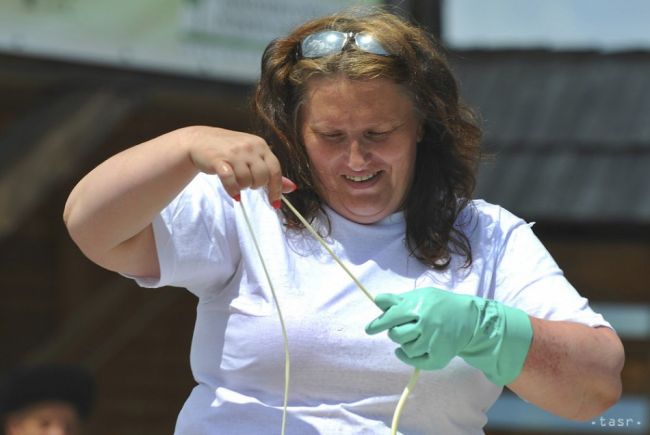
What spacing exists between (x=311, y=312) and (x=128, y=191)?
0.32 m

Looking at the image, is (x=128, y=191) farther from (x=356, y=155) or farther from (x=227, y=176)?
(x=356, y=155)

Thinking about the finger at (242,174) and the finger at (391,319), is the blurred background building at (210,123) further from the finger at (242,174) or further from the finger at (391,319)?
the finger at (242,174)

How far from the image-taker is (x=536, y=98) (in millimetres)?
6133

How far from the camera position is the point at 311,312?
197 centimetres

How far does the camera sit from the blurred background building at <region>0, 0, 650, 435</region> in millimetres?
4945

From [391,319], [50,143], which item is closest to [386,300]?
[391,319]

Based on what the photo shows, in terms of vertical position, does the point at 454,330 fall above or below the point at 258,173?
below

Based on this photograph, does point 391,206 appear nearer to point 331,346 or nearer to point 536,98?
point 331,346

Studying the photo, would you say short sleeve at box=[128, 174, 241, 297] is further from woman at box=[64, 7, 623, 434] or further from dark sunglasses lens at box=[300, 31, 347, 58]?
dark sunglasses lens at box=[300, 31, 347, 58]

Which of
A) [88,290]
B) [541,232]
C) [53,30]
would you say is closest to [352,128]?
[53,30]

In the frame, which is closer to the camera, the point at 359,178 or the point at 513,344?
the point at 513,344

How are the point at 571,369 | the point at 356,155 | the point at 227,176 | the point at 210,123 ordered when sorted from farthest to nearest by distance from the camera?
the point at 210,123 → the point at 356,155 → the point at 571,369 → the point at 227,176

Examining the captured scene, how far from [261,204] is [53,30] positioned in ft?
9.91

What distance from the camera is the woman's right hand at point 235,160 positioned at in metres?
1.81
